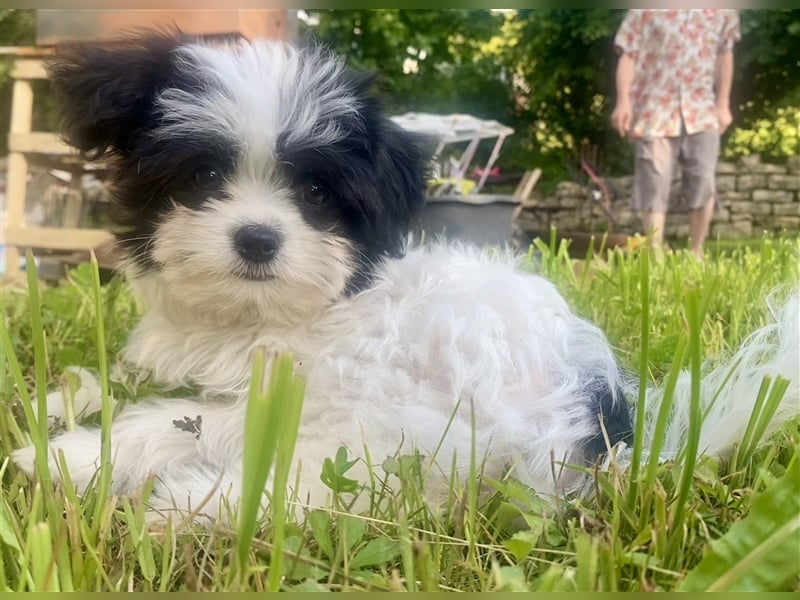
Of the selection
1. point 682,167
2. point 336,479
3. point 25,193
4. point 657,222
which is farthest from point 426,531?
point 25,193

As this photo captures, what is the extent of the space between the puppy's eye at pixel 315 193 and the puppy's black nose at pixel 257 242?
13 centimetres

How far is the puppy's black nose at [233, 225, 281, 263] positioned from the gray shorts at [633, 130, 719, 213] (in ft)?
11.4

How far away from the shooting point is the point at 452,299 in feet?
4.85

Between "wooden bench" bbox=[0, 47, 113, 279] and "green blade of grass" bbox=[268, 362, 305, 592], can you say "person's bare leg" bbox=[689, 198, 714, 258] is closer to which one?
"wooden bench" bbox=[0, 47, 113, 279]

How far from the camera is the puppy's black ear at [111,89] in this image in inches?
57.5

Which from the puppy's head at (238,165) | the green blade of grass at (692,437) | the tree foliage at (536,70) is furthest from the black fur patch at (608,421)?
the tree foliage at (536,70)

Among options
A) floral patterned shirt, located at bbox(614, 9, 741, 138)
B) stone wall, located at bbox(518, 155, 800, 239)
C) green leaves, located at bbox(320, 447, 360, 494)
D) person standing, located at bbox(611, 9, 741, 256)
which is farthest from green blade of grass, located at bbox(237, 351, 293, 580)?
stone wall, located at bbox(518, 155, 800, 239)

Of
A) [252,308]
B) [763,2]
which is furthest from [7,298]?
[763,2]

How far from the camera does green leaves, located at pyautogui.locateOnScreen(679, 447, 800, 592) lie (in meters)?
0.76

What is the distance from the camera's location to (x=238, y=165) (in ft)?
4.69

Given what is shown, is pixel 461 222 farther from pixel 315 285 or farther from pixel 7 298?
pixel 315 285

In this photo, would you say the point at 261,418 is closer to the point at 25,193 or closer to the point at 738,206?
the point at 25,193

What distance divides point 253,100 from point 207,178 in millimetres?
197

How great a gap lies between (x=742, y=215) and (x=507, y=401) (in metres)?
4.13
